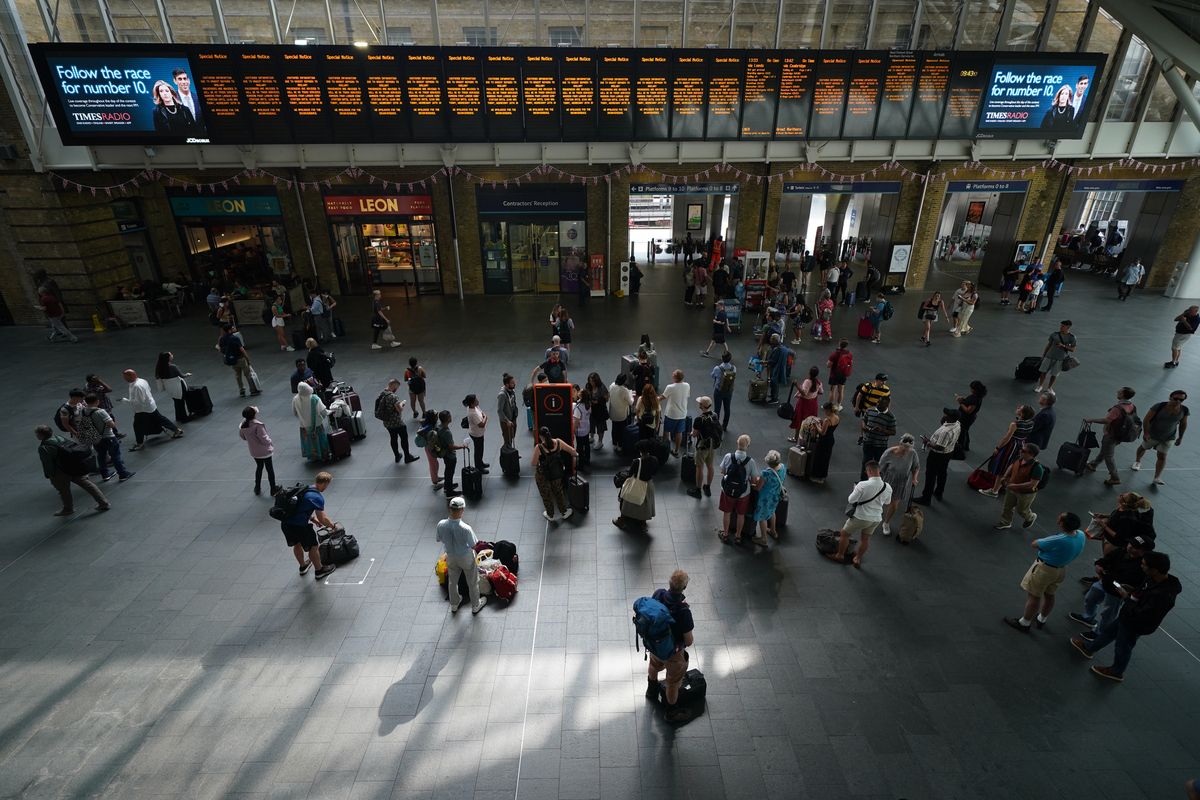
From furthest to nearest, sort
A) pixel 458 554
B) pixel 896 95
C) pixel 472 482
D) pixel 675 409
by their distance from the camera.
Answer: pixel 896 95, pixel 675 409, pixel 472 482, pixel 458 554

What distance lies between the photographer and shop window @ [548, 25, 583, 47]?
16.1 metres

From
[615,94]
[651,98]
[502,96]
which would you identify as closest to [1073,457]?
[651,98]

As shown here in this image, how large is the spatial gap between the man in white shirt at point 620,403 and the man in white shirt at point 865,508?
3.80 meters

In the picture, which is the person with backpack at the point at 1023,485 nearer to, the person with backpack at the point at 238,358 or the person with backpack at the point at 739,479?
the person with backpack at the point at 739,479

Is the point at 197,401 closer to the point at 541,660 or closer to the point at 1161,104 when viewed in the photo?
the point at 541,660

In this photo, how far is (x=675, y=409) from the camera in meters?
9.52

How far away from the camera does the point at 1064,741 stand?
5.17m

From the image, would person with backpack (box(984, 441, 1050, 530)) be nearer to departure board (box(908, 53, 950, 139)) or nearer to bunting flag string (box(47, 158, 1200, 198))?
departure board (box(908, 53, 950, 139))

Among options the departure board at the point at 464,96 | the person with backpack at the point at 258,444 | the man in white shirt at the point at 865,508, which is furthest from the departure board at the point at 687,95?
the person with backpack at the point at 258,444

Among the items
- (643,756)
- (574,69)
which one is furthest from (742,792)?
(574,69)

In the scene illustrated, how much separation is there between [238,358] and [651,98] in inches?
437

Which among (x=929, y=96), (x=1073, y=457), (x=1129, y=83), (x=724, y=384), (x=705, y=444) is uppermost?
(x=1129, y=83)

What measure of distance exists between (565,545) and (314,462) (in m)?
4.89

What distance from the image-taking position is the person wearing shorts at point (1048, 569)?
5.86 meters
